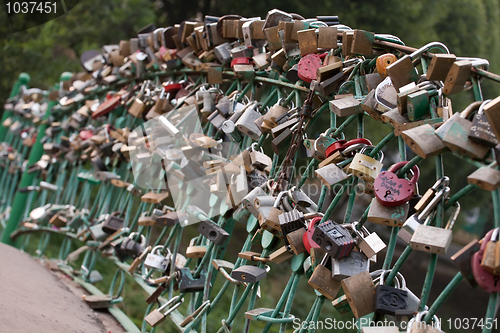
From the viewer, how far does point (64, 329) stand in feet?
5.72

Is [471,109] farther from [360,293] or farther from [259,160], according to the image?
[259,160]

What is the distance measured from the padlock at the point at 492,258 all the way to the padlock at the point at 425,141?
228 millimetres

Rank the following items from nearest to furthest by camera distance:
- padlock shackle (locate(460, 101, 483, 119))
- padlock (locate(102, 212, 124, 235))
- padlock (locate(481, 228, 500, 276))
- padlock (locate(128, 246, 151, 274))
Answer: padlock (locate(481, 228, 500, 276)), padlock shackle (locate(460, 101, 483, 119)), padlock (locate(128, 246, 151, 274)), padlock (locate(102, 212, 124, 235))

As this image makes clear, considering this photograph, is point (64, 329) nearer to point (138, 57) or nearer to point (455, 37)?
point (138, 57)

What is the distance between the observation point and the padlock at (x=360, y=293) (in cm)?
104

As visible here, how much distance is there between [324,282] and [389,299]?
182 millimetres

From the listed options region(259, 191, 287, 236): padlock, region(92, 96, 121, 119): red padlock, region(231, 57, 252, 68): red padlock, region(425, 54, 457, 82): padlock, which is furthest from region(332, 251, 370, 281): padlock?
region(92, 96, 121, 119): red padlock

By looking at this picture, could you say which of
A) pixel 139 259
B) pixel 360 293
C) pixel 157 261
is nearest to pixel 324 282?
pixel 360 293

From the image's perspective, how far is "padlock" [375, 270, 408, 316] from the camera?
1.02m

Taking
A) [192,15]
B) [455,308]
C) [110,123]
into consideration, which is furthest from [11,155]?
[455,308]

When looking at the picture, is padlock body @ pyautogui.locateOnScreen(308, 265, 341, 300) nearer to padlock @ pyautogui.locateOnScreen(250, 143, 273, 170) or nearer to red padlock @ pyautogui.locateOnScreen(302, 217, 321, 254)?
red padlock @ pyautogui.locateOnScreen(302, 217, 321, 254)

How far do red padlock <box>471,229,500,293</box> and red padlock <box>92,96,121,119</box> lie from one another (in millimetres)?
2326

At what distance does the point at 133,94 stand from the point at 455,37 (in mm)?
10313

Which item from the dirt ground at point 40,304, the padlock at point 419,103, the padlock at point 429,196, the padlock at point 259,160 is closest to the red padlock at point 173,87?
the padlock at point 259,160
